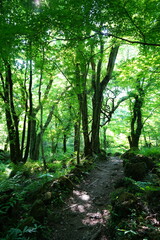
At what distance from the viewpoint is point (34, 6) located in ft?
12.1

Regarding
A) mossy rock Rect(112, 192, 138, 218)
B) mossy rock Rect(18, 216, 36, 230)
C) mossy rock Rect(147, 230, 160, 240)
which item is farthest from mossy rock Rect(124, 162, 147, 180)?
mossy rock Rect(18, 216, 36, 230)

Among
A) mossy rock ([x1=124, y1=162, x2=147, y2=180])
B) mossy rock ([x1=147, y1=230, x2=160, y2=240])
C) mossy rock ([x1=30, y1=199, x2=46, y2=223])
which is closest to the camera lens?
mossy rock ([x1=147, y1=230, x2=160, y2=240])

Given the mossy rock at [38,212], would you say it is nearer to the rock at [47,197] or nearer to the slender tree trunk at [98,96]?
the rock at [47,197]

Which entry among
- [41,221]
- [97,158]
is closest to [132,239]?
[41,221]

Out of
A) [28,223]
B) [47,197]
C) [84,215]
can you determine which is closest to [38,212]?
[28,223]

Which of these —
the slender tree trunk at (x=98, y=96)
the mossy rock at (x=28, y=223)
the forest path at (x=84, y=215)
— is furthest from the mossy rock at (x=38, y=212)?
the slender tree trunk at (x=98, y=96)

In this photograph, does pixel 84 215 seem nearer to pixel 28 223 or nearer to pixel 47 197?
pixel 47 197

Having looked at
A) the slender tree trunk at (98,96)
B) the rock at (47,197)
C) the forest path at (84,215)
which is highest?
the slender tree trunk at (98,96)

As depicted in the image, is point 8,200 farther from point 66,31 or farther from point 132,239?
point 66,31

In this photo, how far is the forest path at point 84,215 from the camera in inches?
109

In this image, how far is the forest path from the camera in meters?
2.77

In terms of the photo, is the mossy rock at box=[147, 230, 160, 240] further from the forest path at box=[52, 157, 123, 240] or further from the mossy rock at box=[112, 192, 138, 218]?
the forest path at box=[52, 157, 123, 240]

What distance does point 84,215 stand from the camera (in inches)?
133

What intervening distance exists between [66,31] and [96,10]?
0.84 metres
